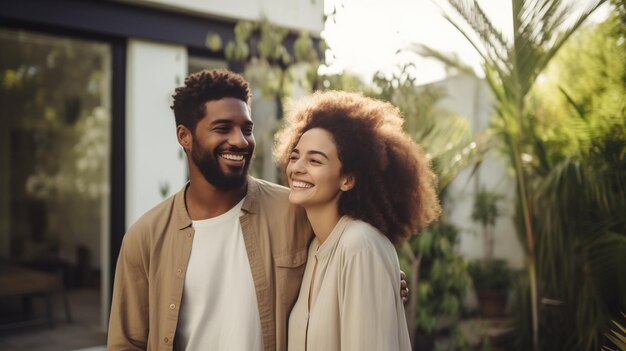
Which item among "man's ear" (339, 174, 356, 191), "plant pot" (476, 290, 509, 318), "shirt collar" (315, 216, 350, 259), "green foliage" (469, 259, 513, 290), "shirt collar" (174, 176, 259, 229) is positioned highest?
"man's ear" (339, 174, 356, 191)

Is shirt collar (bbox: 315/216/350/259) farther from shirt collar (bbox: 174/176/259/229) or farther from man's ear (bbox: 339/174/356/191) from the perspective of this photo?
shirt collar (bbox: 174/176/259/229)

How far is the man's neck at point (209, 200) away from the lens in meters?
2.32

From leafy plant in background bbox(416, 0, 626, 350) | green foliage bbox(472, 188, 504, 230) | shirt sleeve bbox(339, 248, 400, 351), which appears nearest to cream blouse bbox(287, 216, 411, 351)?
shirt sleeve bbox(339, 248, 400, 351)

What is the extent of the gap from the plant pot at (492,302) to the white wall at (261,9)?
3.70 metres

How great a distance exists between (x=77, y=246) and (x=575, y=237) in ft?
17.7

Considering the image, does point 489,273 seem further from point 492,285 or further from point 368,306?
point 368,306

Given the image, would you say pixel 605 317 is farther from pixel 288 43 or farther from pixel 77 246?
pixel 77 246

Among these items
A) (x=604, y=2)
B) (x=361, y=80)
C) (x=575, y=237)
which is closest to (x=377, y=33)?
(x=361, y=80)

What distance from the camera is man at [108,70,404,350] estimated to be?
2.19 metres

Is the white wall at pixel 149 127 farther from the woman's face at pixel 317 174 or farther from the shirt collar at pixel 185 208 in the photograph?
the woman's face at pixel 317 174

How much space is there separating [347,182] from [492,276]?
5.78m

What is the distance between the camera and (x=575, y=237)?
4.10 metres

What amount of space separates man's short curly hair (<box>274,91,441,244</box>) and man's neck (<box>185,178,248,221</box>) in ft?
1.28

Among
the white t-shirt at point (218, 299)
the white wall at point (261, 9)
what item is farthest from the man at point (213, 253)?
the white wall at point (261, 9)
